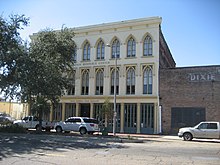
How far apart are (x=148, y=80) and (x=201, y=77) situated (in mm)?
5890

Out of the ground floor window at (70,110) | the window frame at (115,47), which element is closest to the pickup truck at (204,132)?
the window frame at (115,47)

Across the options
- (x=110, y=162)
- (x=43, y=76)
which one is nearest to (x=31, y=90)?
(x=43, y=76)

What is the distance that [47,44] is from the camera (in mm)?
27844

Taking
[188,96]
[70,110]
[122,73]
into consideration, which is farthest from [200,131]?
[70,110]

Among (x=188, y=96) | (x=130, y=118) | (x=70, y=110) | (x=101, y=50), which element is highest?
(x=101, y=50)

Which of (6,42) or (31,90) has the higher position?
(6,42)

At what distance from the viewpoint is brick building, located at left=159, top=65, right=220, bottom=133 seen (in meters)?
28.9

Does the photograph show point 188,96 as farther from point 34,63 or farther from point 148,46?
point 34,63

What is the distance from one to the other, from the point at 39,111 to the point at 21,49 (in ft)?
23.2

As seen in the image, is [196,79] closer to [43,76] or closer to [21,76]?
[43,76]

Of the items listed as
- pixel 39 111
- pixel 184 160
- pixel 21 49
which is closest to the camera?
pixel 184 160

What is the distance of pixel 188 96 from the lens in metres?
29.9

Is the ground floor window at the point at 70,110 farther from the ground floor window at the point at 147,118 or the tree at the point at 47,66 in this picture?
the ground floor window at the point at 147,118

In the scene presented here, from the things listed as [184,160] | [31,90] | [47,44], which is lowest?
[184,160]
